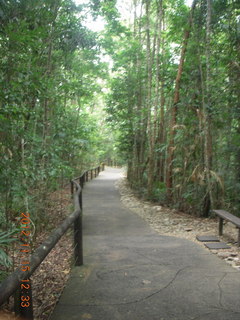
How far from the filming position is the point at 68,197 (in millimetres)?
10961

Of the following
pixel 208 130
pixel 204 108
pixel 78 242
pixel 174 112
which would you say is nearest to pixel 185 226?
pixel 208 130

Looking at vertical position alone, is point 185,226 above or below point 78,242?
below

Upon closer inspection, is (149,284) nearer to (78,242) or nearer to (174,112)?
(78,242)

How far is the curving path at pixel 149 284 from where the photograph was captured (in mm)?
2600

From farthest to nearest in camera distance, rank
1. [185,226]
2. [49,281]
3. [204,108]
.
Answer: [204,108], [185,226], [49,281]

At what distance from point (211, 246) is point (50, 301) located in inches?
118

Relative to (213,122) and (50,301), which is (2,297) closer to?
Result: (50,301)

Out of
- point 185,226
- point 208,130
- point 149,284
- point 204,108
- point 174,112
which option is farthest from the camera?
point 174,112

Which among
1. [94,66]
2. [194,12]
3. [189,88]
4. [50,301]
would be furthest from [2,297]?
[94,66]

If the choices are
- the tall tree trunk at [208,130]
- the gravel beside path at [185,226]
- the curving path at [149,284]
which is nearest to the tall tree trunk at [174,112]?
the gravel beside path at [185,226]

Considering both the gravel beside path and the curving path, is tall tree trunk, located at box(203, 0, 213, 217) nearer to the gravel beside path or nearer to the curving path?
the gravel beside path

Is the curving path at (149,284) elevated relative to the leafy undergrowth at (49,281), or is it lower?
elevated

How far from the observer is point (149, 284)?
3207 millimetres

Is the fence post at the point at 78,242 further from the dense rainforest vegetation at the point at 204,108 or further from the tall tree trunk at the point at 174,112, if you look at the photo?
the tall tree trunk at the point at 174,112
